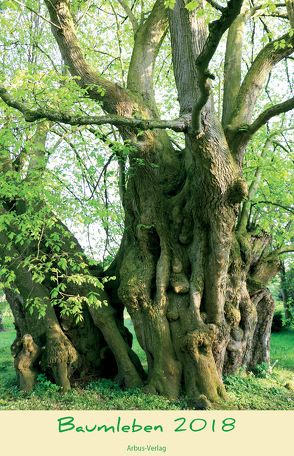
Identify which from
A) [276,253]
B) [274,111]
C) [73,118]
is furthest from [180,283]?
[73,118]

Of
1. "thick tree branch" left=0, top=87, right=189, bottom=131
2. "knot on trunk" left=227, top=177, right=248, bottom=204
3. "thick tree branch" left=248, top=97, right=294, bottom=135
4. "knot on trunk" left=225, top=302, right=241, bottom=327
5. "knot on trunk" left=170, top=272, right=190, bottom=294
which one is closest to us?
"thick tree branch" left=0, top=87, right=189, bottom=131

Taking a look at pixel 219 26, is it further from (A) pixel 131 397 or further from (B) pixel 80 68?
(A) pixel 131 397

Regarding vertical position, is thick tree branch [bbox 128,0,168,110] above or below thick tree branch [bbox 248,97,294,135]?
above

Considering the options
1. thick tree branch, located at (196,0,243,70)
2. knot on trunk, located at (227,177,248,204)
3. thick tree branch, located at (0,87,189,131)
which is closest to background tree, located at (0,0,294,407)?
knot on trunk, located at (227,177,248,204)

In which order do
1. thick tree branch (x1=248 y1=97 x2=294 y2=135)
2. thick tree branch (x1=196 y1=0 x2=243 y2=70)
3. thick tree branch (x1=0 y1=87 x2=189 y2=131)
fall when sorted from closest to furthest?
1. thick tree branch (x1=196 y1=0 x2=243 y2=70)
2. thick tree branch (x1=0 y1=87 x2=189 y2=131)
3. thick tree branch (x1=248 y1=97 x2=294 y2=135)

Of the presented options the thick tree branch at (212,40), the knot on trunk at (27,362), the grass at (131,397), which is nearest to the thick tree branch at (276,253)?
the grass at (131,397)

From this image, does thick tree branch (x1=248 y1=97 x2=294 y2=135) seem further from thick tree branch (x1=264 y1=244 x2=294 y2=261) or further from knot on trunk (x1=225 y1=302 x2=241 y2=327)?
thick tree branch (x1=264 y1=244 x2=294 y2=261)

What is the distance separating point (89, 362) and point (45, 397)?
4.48ft

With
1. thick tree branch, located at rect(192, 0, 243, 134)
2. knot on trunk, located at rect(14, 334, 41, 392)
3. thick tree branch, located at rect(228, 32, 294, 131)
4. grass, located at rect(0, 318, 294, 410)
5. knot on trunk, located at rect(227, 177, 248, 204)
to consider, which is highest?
thick tree branch, located at rect(228, 32, 294, 131)

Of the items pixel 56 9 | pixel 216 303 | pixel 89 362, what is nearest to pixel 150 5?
pixel 56 9

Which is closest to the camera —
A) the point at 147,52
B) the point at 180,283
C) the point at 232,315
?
the point at 180,283

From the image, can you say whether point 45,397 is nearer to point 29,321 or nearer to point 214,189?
point 29,321

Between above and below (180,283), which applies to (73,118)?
above

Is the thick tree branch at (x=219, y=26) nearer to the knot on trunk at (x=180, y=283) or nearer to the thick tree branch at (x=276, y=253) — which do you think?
the knot on trunk at (x=180, y=283)
